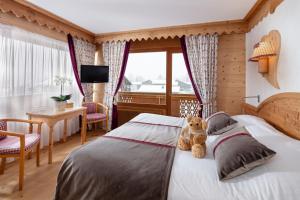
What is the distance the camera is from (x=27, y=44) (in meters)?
2.98

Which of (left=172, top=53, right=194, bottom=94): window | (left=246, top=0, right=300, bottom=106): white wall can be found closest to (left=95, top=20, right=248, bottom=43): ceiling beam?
(left=172, top=53, right=194, bottom=94): window

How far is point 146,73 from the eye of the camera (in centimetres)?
431

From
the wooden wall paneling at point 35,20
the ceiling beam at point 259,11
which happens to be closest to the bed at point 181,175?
the ceiling beam at point 259,11

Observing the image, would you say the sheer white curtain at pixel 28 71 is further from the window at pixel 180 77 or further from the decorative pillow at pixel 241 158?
the decorative pillow at pixel 241 158

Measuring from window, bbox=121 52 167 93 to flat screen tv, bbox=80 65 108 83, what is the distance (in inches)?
21.9

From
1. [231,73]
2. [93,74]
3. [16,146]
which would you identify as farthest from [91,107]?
[231,73]

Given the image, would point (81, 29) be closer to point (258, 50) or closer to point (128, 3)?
point (128, 3)

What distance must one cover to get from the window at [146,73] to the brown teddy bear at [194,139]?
249cm

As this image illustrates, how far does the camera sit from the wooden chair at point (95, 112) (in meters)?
3.84

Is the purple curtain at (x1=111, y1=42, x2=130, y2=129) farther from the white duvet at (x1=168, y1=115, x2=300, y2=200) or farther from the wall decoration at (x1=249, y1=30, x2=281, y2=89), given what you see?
the white duvet at (x1=168, y1=115, x2=300, y2=200)

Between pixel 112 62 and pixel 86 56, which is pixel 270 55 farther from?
pixel 86 56

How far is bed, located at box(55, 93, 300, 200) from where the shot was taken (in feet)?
3.43

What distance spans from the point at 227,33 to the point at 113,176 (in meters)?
3.39

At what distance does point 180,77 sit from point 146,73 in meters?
0.85
